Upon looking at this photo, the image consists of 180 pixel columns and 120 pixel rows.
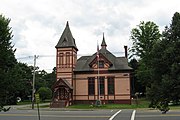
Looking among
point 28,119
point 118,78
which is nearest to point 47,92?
point 118,78

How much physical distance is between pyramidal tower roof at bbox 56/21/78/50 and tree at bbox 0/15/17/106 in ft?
122

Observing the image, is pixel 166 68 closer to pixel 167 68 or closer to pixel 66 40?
pixel 167 68

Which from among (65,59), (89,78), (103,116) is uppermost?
(65,59)

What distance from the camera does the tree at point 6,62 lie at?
14.5m

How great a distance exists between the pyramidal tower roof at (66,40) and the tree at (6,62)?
37240mm

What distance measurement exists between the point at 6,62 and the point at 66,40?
1528 inches

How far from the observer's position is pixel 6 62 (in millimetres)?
14992

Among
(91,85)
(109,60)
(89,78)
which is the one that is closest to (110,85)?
(91,85)

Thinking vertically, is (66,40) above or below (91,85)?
above

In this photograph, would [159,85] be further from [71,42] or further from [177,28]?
[71,42]

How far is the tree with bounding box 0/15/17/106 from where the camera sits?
14.5 m

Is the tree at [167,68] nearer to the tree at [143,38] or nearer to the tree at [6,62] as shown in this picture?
the tree at [6,62]

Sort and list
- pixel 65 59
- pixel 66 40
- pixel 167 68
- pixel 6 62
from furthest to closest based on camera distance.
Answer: pixel 66 40
pixel 65 59
pixel 167 68
pixel 6 62

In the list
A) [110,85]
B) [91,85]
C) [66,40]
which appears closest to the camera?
[110,85]
